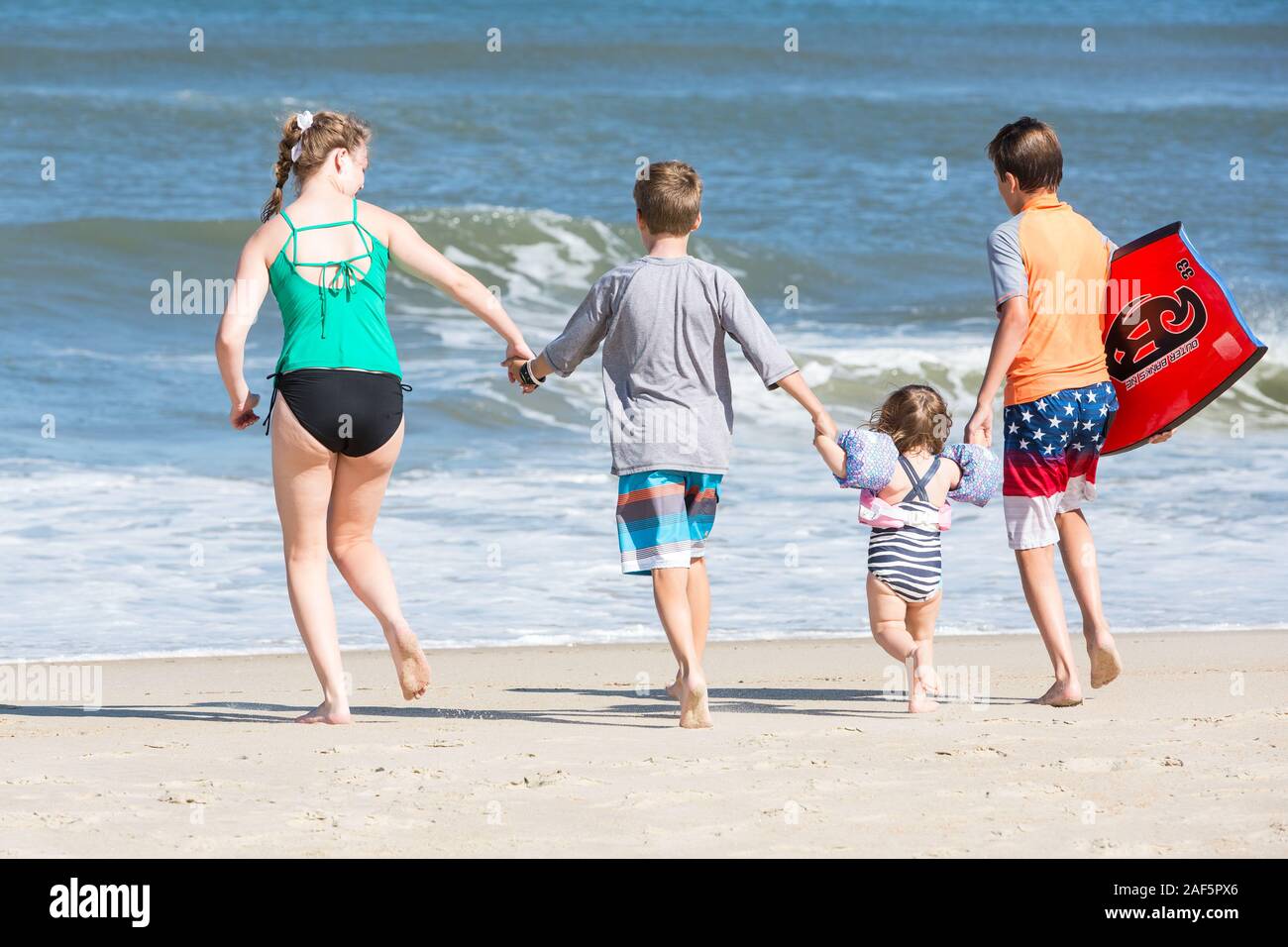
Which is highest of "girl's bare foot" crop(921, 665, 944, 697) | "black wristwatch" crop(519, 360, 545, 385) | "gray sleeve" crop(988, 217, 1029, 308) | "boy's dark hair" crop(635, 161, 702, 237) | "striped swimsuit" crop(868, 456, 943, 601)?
"boy's dark hair" crop(635, 161, 702, 237)

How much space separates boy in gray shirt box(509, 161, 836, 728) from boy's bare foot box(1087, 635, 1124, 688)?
1038 mm

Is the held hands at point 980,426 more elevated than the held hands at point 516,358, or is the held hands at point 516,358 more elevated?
the held hands at point 516,358

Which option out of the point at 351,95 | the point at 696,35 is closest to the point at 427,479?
the point at 351,95

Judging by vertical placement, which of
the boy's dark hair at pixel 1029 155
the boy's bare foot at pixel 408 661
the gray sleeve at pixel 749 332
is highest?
the boy's dark hair at pixel 1029 155

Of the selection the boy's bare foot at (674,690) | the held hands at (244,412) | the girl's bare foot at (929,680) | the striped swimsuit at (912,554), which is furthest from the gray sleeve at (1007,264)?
the held hands at (244,412)

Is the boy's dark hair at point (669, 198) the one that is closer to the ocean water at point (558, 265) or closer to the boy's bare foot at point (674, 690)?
the boy's bare foot at point (674, 690)

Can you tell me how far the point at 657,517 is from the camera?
4.09 m

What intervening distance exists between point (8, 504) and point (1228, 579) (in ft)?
18.0

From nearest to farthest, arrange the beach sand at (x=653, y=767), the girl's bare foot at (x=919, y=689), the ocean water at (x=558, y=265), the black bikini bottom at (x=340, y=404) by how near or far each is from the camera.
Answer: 1. the beach sand at (x=653, y=767)
2. the black bikini bottom at (x=340, y=404)
3. the girl's bare foot at (x=919, y=689)
4. the ocean water at (x=558, y=265)

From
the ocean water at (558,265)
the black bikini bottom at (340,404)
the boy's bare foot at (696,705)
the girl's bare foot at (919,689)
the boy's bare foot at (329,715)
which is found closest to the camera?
the black bikini bottom at (340,404)

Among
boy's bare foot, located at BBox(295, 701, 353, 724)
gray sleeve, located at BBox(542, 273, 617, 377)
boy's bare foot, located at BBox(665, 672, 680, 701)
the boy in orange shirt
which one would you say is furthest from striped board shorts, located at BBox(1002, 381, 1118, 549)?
boy's bare foot, located at BBox(295, 701, 353, 724)

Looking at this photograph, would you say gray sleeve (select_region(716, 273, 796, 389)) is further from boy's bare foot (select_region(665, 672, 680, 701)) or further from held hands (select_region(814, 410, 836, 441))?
boy's bare foot (select_region(665, 672, 680, 701))

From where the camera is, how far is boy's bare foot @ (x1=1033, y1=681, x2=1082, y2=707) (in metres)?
4.39

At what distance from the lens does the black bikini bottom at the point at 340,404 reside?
3998 mm
